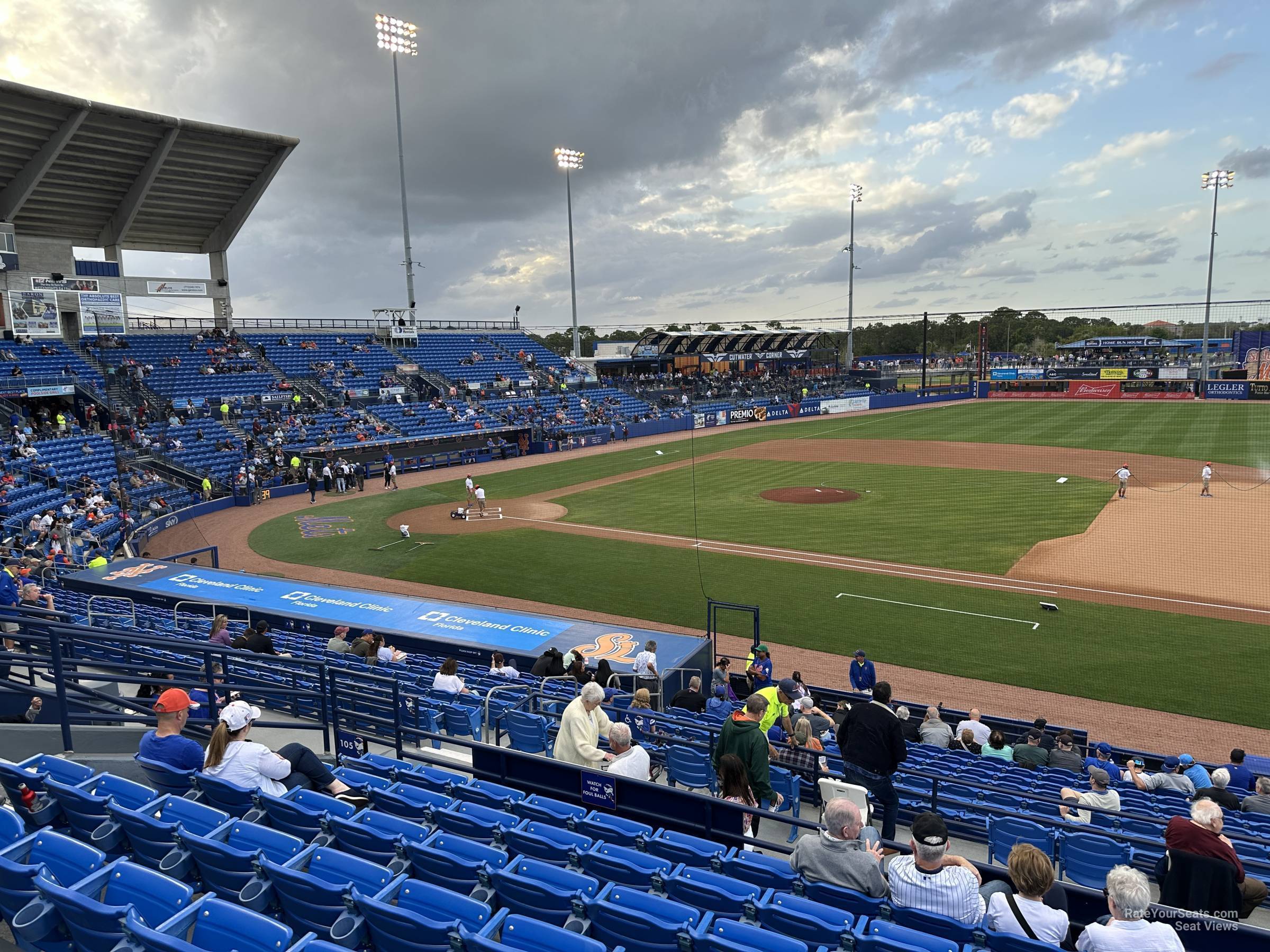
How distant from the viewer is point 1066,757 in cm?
1047

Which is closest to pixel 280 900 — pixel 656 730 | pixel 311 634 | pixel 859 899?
pixel 859 899

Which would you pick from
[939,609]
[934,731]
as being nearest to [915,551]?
[939,609]

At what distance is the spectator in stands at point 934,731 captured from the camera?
37.9 feet

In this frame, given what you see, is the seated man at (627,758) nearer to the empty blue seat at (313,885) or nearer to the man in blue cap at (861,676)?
the empty blue seat at (313,885)

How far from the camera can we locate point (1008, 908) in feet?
14.8

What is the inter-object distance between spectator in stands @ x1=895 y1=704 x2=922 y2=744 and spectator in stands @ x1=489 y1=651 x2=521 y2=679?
6.16 metres

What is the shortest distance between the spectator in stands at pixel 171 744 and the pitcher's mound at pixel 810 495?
29638 millimetres

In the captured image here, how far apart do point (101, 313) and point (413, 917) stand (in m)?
49.3

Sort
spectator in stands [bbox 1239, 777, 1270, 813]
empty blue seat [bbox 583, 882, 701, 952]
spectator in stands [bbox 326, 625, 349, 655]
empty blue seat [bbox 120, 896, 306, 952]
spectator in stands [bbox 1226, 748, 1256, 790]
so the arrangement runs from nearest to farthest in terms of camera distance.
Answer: empty blue seat [bbox 120, 896, 306, 952] < empty blue seat [bbox 583, 882, 701, 952] < spectator in stands [bbox 1239, 777, 1270, 813] < spectator in stands [bbox 1226, 748, 1256, 790] < spectator in stands [bbox 326, 625, 349, 655]

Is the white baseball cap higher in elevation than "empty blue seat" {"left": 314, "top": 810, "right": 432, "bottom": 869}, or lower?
higher

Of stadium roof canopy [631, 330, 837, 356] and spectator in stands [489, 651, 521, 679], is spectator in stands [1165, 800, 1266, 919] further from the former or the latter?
stadium roof canopy [631, 330, 837, 356]

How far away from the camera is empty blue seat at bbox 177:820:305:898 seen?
15.1ft

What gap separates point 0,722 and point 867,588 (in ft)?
63.9

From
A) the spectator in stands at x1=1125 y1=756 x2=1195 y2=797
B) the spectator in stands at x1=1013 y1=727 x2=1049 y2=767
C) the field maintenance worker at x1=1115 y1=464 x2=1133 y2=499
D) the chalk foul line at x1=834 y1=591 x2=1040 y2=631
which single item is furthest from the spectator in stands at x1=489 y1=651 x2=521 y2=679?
the field maintenance worker at x1=1115 y1=464 x2=1133 y2=499
